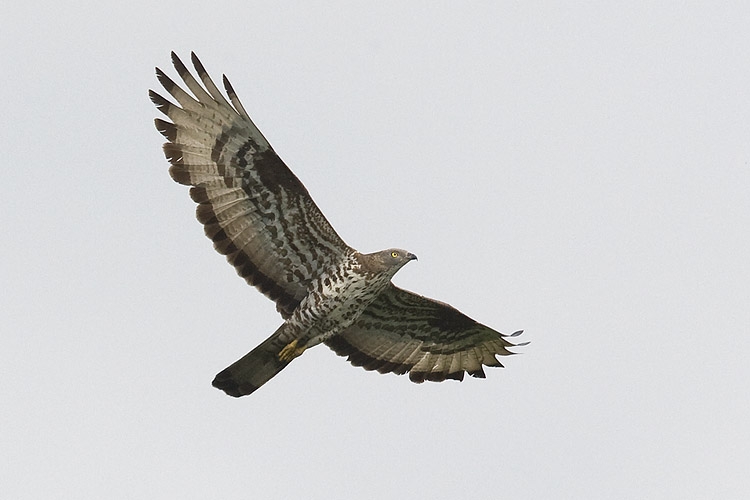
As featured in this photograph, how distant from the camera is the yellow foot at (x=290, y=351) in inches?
834

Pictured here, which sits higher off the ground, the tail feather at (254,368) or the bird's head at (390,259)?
the bird's head at (390,259)

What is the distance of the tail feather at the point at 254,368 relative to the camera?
21.2 metres

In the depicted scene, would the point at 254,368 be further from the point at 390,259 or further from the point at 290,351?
the point at 390,259

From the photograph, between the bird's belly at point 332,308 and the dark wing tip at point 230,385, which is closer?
the bird's belly at point 332,308

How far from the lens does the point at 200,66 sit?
20.3 meters

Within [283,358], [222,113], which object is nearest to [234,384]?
[283,358]

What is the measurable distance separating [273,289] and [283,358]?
934 mm

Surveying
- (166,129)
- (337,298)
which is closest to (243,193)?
(166,129)

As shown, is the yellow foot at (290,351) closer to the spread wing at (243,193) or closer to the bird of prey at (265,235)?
the bird of prey at (265,235)

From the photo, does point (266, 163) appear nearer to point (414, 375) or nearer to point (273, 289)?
point (273, 289)

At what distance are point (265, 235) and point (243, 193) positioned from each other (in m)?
0.68

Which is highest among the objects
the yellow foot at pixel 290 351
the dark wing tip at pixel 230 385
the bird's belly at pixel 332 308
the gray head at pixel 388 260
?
the gray head at pixel 388 260

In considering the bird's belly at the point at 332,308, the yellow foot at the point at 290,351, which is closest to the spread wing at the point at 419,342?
the bird's belly at the point at 332,308

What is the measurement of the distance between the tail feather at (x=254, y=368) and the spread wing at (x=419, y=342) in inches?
51.1
